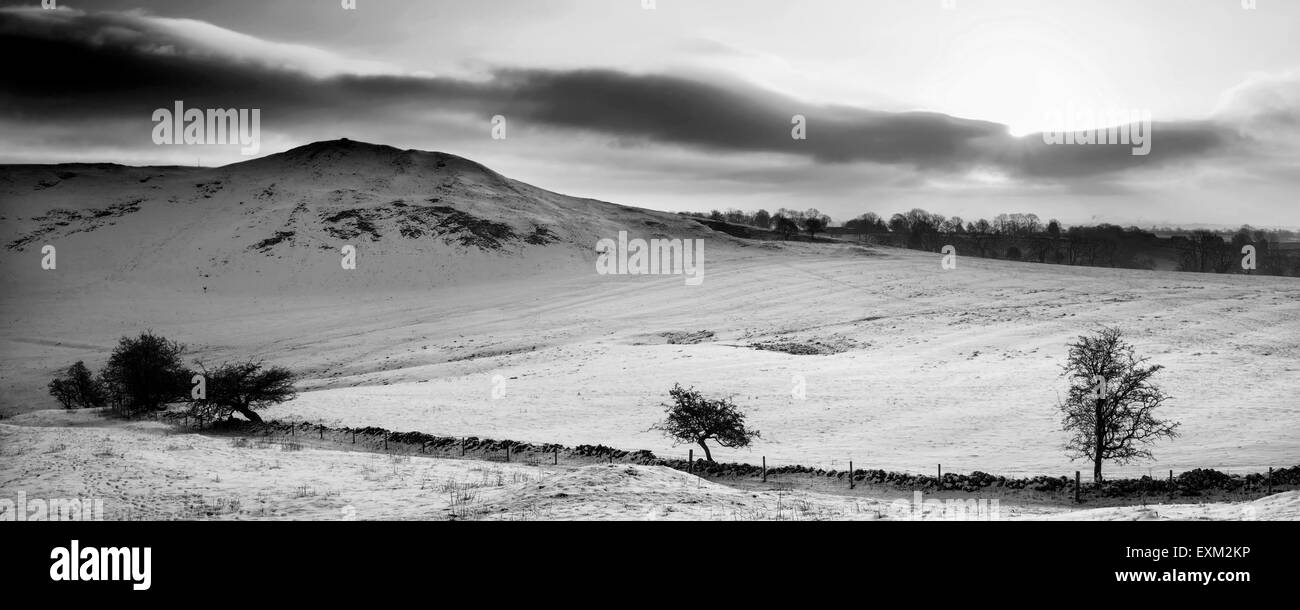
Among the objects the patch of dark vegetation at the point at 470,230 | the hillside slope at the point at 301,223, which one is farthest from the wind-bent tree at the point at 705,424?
the patch of dark vegetation at the point at 470,230

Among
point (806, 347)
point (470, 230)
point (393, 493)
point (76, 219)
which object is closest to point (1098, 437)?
point (393, 493)

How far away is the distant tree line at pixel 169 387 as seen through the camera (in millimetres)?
41491

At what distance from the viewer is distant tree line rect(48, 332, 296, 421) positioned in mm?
41491

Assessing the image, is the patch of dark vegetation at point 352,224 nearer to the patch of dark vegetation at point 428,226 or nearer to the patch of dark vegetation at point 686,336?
the patch of dark vegetation at point 428,226

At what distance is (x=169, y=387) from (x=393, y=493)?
33.0 meters

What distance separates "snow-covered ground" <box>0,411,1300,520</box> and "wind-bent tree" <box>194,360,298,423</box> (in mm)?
13422

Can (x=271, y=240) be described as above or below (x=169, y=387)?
above

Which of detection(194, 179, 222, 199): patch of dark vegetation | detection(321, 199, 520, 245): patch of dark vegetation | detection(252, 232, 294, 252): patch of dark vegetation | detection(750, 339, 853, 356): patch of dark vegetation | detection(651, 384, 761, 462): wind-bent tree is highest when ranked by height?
detection(194, 179, 222, 199): patch of dark vegetation

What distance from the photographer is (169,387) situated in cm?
4659

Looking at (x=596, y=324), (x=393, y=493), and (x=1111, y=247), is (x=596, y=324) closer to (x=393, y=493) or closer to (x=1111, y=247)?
(x=393, y=493)

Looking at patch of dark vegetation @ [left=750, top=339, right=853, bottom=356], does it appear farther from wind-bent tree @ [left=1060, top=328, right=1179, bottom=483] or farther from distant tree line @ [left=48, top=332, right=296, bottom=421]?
distant tree line @ [left=48, top=332, right=296, bottom=421]

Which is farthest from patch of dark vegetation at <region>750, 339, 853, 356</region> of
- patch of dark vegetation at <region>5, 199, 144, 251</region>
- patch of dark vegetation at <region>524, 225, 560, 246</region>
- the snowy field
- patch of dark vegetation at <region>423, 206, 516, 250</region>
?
patch of dark vegetation at <region>5, 199, 144, 251</region>
